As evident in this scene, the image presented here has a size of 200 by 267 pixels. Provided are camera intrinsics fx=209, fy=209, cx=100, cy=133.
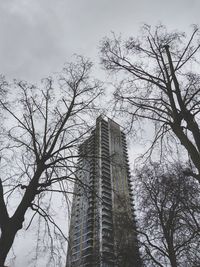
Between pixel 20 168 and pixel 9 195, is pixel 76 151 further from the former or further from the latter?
pixel 9 195

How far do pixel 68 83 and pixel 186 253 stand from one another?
36.5 feet

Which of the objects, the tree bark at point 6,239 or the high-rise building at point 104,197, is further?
the high-rise building at point 104,197

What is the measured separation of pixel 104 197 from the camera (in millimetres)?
7602

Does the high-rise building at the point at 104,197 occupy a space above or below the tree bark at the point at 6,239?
above

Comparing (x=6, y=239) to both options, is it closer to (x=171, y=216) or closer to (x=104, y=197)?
(x=104, y=197)

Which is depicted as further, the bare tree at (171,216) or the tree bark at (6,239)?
the bare tree at (171,216)

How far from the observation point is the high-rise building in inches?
273

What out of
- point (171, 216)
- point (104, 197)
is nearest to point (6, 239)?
point (104, 197)

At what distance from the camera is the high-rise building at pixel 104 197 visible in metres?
6.93

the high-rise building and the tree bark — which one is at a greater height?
the high-rise building

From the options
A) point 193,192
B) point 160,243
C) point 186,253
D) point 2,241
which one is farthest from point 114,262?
point 2,241

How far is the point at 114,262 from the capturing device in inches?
554

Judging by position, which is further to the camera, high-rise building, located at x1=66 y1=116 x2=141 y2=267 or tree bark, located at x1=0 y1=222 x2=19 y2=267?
high-rise building, located at x1=66 y1=116 x2=141 y2=267

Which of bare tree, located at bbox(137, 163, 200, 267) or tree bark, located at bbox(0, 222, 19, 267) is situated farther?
bare tree, located at bbox(137, 163, 200, 267)
